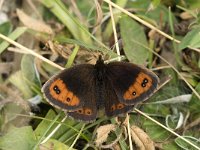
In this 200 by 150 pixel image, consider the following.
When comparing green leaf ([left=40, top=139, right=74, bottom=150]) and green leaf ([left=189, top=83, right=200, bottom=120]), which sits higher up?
green leaf ([left=189, top=83, right=200, bottom=120])

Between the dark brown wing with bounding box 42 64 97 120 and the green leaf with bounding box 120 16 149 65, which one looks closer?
the dark brown wing with bounding box 42 64 97 120

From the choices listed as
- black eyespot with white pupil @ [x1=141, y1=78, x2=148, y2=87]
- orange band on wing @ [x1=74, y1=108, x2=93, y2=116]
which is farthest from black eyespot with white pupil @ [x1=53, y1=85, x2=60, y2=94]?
black eyespot with white pupil @ [x1=141, y1=78, x2=148, y2=87]

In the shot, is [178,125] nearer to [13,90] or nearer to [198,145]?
[198,145]

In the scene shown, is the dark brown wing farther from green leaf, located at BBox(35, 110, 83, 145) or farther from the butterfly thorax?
green leaf, located at BBox(35, 110, 83, 145)

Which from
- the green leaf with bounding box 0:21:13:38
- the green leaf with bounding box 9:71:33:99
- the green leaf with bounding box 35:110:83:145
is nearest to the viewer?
the green leaf with bounding box 35:110:83:145

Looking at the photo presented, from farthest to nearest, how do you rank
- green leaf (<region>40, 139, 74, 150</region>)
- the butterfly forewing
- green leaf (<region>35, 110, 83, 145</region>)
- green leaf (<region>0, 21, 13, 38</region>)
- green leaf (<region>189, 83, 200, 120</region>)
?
green leaf (<region>0, 21, 13, 38</region>)
green leaf (<region>189, 83, 200, 120</region>)
green leaf (<region>35, 110, 83, 145</region>)
green leaf (<region>40, 139, 74, 150</region>)
the butterfly forewing

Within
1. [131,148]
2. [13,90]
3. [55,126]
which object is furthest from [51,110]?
[131,148]

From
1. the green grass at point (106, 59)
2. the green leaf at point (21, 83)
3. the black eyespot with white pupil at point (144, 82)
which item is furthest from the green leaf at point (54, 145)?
the black eyespot with white pupil at point (144, 82)

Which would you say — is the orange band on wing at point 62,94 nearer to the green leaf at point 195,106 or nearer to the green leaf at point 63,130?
the green leaf at point 63,130
